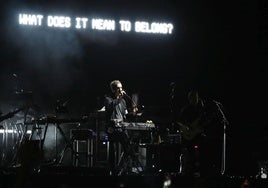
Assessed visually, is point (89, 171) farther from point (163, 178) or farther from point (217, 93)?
point (217, 93)

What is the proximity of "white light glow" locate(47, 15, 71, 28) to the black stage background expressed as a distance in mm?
187

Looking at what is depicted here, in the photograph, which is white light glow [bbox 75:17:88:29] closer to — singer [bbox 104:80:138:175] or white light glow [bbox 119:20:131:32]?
white light glow [bbox 119:20:131:32]

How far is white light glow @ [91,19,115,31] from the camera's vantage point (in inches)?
559

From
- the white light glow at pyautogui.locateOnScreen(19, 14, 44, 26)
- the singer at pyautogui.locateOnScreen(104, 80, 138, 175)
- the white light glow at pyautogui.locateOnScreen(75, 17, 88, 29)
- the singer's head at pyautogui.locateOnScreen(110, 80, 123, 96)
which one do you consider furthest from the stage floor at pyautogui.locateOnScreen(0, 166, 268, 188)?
the white light glow at pyautogui.locateOnScreen(75, 17, 88, 29)

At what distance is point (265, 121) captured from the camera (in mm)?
13961

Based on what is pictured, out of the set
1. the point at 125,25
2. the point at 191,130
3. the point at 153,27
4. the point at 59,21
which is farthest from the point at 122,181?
the point at 153,27

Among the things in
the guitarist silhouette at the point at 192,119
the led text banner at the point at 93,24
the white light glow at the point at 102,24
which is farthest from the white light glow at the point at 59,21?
the guitarist silhouette at the point at 192,119

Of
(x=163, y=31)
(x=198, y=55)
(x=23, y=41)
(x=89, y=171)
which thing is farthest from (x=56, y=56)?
(x=89, y=171)

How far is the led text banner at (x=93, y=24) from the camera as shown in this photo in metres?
13.8

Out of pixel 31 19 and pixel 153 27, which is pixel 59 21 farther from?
pixel 153 27

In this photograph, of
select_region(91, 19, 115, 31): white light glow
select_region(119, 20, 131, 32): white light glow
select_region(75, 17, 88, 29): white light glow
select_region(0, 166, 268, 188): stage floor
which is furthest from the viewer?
select_region(119, 20, 131, 32): white light glow

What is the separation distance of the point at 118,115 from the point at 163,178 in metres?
1.90

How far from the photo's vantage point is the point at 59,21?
13906mm

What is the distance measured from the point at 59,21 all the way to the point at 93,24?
3.28 ft
